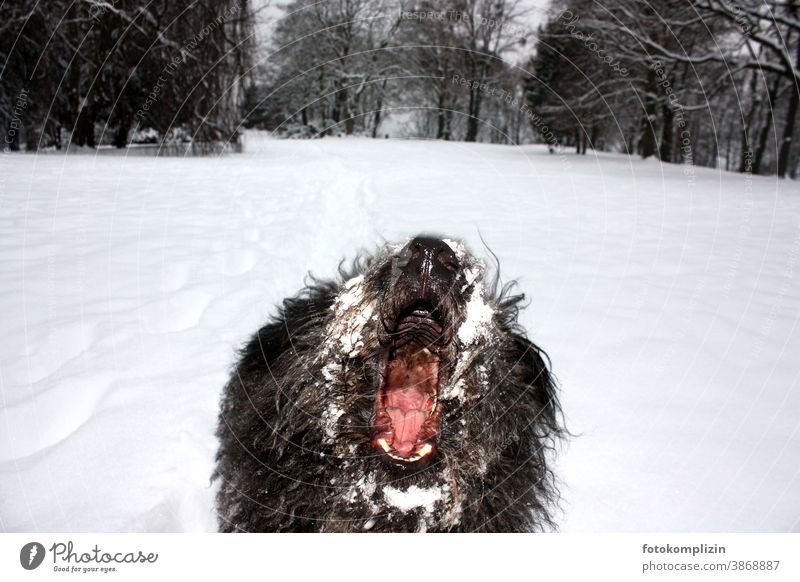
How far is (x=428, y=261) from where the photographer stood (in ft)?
5.03

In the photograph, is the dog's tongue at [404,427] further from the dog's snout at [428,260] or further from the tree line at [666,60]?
the tree line at [666,60]

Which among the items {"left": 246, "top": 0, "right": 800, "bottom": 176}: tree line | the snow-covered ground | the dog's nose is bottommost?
the snow-covered ground

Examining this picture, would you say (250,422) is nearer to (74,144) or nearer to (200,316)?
(200,316)

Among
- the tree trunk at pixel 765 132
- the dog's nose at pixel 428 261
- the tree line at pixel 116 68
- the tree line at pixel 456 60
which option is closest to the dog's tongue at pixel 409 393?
the dog's nose at pixel 428 261

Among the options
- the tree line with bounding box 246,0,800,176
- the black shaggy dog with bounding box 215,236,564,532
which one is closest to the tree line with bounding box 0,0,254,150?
the tree line with bounding box 246,0,800,176

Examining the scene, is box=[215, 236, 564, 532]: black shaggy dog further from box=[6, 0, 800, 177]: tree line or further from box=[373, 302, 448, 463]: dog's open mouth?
box=[6, 0, 800, 177]: tree line

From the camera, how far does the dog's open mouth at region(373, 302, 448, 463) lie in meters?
1.64

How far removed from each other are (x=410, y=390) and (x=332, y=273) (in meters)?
2.90

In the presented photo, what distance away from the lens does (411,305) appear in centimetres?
160

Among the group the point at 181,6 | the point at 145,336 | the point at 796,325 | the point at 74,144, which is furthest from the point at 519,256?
the point at 74,144

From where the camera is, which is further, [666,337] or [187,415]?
[666,337]

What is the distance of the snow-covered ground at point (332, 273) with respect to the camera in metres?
2.08

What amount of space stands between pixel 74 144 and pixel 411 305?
1581cm

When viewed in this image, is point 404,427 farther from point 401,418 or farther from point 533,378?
point 533,378
